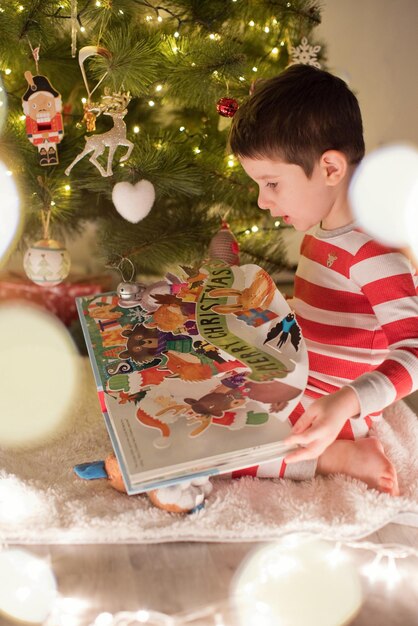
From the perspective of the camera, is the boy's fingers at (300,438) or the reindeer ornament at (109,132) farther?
the reindeer ornament at (109,132)

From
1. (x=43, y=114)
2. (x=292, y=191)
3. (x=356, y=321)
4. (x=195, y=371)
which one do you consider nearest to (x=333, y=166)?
(x=292, y=191)

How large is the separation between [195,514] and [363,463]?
25 centimetres

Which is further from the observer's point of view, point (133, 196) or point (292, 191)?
point (133, 196)

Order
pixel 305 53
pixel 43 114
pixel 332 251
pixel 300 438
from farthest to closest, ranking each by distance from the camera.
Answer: pixel 305 53 → pixel 43 114 → pixel 332 251 → pixel 300 438

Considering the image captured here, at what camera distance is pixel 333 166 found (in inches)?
33.1

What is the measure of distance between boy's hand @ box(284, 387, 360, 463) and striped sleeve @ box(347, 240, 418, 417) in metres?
0.02

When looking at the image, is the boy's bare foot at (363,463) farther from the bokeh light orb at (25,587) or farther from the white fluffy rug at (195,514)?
the bokeh light orb at (25,587)

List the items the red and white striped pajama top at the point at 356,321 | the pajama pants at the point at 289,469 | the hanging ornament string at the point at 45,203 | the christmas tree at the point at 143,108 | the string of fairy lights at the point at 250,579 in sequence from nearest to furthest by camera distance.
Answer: the string of fairy lights at the point at 250,579 → the red and white striped pajama top at the point at 356,321 → the pajama pants at the point at 289,469 → the christmas tree at the point at 143,108 → the hanging ornament string at the point at 45,203

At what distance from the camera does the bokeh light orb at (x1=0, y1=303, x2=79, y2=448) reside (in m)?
1.01

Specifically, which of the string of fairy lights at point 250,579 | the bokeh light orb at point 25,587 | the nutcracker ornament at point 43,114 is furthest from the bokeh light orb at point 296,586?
the nutcracker ornament at point 43,114

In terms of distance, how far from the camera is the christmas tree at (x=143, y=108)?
0.97 m

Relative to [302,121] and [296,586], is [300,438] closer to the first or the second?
[296,586]

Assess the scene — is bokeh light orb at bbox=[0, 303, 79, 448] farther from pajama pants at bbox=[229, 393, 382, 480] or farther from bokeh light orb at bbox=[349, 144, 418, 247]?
bokeh light orb at bbox=[349, 144, 418, 247]

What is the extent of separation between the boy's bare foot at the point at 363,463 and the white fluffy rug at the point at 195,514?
0.07ft
